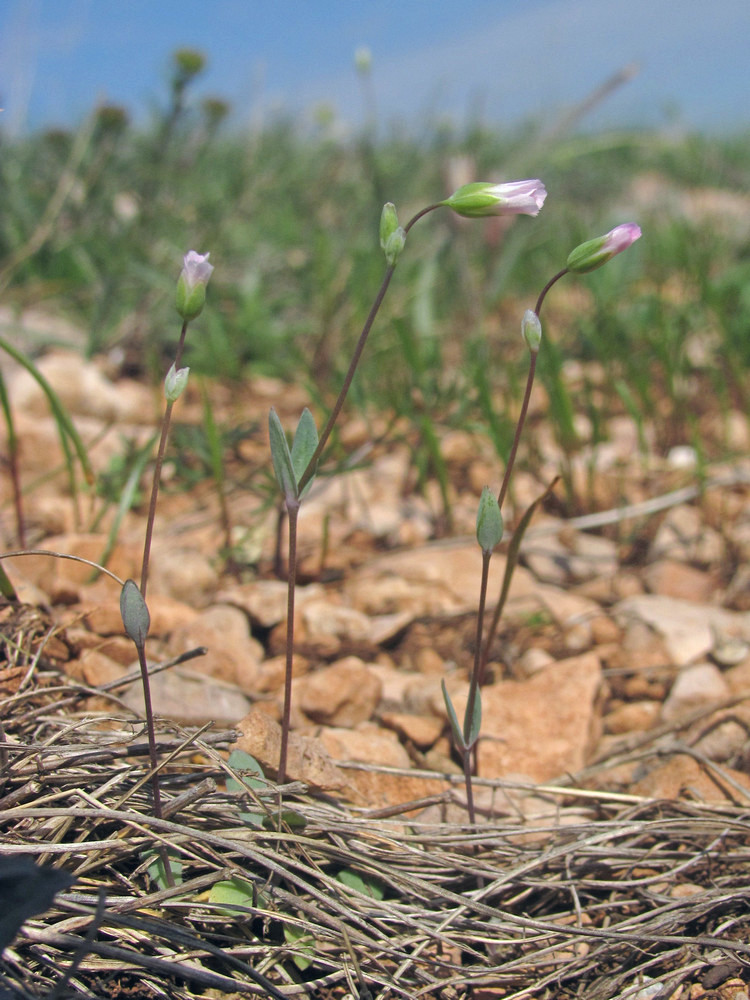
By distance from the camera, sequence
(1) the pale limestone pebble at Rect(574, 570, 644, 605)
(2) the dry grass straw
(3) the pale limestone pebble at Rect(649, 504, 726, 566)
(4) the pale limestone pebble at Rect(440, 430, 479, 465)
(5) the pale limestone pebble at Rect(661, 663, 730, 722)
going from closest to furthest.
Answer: (2) the dry grass straw < (5) the pale limestone pebble at Rect(661, 663, 730, 722) < (1) the pale limestone pebble at Rect(574, 570, 644, 605) < (3) the pale limestone pebble at Rect(649, 504, 726, 566) < (4) the pale limestone pebble at Rect(440, 430, 479, 465)

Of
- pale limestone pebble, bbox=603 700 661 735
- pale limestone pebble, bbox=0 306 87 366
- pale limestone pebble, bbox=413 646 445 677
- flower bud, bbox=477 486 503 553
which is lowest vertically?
pale limestone pebble, bbox=603 700 661 735

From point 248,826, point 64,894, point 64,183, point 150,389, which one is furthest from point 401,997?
point 64,183

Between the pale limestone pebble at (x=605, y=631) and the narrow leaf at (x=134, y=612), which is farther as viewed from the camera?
the pale limestone pebble at (x=605, y=631)

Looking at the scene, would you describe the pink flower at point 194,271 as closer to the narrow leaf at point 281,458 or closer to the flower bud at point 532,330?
the narrow leaf at point 281,458

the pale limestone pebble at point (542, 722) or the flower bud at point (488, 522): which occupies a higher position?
the flower bud at point (488, 522)

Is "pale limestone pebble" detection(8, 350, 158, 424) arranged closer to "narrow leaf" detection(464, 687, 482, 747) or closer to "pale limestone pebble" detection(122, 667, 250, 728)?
"pale limestone pebble" detection(122, 667, 250, 728)

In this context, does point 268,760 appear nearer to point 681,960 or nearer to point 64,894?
point 64,894

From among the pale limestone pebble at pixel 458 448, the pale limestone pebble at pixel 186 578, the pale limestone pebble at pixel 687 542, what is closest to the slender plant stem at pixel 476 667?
the pale limestone pebble at pixel 186 578

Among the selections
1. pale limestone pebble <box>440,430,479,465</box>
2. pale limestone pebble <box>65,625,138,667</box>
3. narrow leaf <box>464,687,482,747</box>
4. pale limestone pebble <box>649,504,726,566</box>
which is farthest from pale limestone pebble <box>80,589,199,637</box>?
pale limestone pebble <box>649,504,726,566</box>
